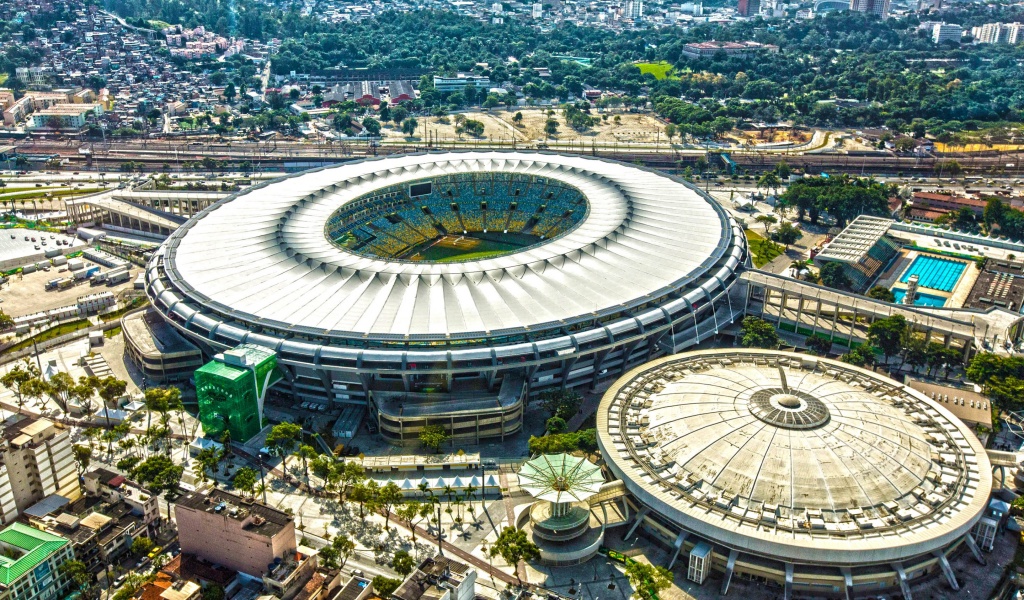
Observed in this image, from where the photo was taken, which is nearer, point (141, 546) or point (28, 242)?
point (141, 546)

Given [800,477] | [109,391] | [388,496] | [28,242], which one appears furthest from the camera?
[28,242]

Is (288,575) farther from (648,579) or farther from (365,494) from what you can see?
(648,579)

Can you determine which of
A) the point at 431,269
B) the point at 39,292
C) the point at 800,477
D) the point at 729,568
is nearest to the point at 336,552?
the point at 729,568

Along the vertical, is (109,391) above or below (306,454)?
above

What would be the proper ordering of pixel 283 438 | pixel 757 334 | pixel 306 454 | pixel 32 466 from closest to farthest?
pixel 32 466
pixel 306 454
pixel 283 438
pixel 757 334

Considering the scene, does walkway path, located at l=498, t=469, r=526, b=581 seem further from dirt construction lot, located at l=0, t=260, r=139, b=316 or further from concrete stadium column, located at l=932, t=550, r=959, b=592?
dirt construction lot, located at l=0, t=260, r=139, b=316

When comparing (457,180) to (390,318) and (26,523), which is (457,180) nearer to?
(390,318)

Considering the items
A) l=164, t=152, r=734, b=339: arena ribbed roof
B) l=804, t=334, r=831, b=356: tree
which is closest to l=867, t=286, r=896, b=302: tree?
l=804, t=334, r=831, b=356: tree
